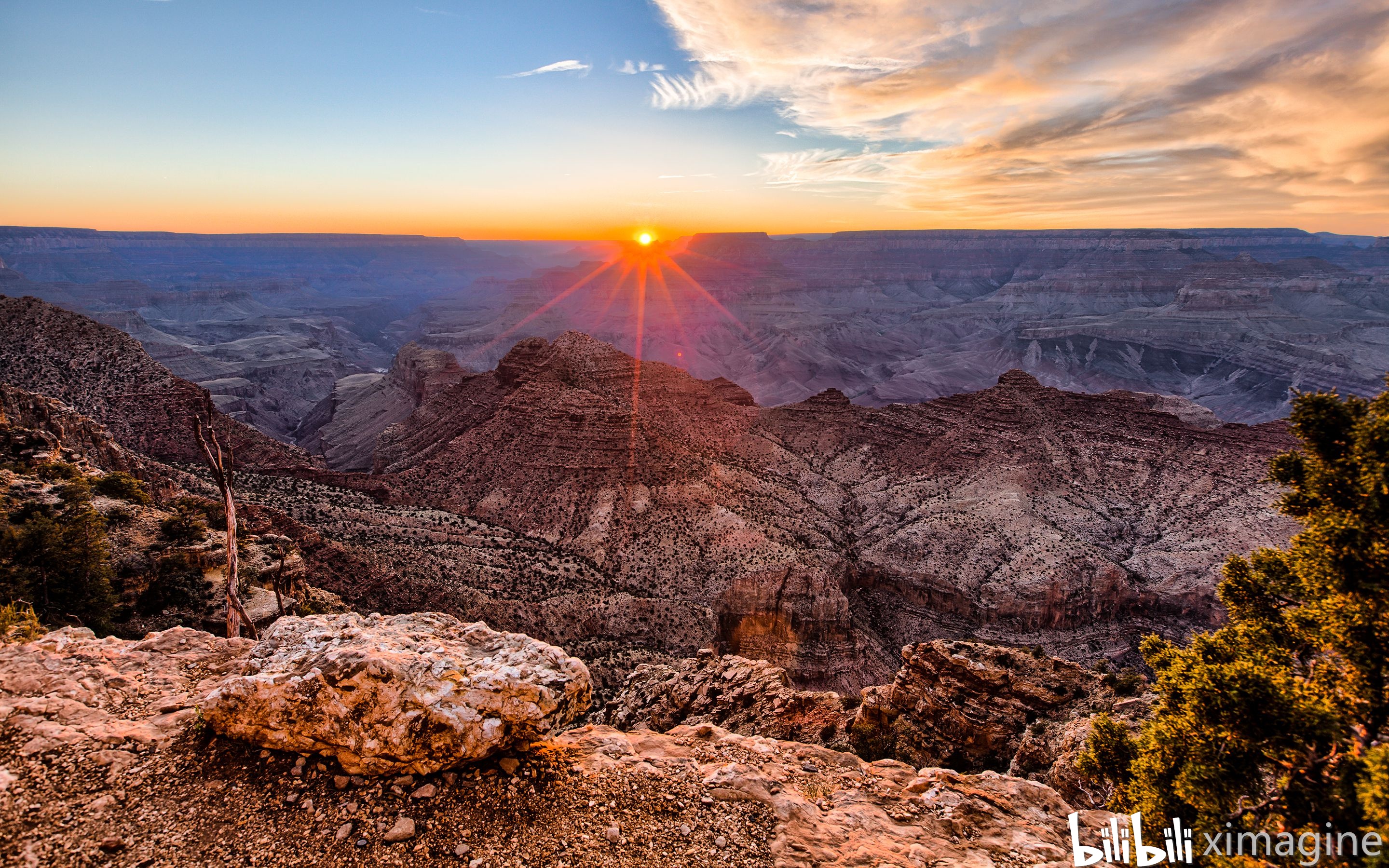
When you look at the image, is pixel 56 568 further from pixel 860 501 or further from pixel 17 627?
pixel 860 501

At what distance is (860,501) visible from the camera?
6291 centimetres

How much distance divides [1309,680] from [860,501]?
183 feet

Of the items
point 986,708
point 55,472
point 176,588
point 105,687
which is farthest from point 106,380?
point 986,708

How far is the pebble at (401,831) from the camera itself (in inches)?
308

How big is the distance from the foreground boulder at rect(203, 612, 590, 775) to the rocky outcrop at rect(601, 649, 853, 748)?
9.14 meters

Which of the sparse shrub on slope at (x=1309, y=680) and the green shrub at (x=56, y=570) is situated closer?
the sparse shrub on slope at (x=1309, y=680)

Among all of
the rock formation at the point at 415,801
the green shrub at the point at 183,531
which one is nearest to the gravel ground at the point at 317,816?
the rock formation at the point at 415,801

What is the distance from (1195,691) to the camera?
8602 mm

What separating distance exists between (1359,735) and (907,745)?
44.6 ft

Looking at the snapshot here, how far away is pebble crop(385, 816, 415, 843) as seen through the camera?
783 centimetres

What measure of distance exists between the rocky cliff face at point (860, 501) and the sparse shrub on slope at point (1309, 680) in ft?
105

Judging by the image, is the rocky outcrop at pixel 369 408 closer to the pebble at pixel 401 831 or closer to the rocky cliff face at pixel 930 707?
the rocky cliff face at pixel 930 707

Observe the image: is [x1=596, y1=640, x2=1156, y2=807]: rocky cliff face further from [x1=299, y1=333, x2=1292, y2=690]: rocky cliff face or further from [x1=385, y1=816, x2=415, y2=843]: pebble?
[x1=299, y1=333, x2=1292, y2=690]: rocky cliff face

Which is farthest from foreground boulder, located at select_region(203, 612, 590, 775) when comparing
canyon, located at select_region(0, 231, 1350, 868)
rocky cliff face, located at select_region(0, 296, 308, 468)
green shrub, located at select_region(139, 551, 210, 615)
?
rocky cliff face, located at select_region(0, 296, 308, 468)
